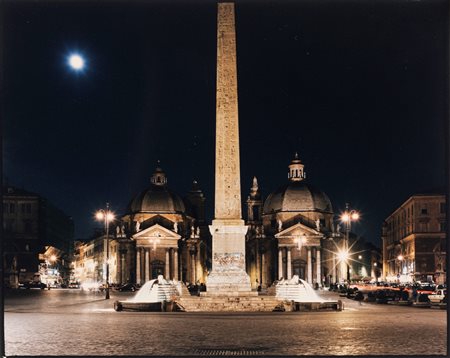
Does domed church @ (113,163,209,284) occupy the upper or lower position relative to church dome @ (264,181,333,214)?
lower

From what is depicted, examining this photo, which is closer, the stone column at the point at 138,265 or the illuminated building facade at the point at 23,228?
the illuminated building facade at the point at 23,228

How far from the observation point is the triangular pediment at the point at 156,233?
109m

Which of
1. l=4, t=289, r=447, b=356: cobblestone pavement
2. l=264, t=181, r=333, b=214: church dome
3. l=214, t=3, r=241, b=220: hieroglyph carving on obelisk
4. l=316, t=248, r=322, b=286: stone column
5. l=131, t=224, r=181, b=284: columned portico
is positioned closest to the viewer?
l=4, t=289, r=447, b=356: cobblestone pavement

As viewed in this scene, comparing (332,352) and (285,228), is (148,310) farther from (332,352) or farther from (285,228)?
(285,228)

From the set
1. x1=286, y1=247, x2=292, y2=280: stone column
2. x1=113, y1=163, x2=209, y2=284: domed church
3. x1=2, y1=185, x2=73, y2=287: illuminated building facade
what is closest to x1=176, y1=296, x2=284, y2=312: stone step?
x1=2, y1=185, x2=73, y2=287: illuminated building facade

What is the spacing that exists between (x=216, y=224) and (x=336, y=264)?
72.9 m

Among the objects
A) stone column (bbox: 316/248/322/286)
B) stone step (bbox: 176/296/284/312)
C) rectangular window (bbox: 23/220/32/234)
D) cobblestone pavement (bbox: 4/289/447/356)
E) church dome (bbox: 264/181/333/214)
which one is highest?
church dome (bbox: 264/181/333/214)

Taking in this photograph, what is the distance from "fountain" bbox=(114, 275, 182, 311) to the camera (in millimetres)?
34062

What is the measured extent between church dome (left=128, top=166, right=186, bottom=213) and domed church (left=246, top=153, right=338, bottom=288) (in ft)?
37.1

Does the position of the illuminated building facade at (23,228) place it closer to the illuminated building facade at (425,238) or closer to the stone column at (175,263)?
the stone column at (175,263)

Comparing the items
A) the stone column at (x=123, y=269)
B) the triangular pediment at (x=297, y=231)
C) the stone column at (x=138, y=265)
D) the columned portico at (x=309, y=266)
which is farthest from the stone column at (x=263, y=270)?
the stone column at (x=123, y=269)

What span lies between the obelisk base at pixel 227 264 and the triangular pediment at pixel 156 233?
7221 cm

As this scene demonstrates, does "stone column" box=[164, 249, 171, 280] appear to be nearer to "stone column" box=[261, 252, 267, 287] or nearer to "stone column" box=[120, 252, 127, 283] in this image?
"stone column" box=[120, 252, 127, 283]

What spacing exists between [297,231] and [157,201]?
20.2 meters
